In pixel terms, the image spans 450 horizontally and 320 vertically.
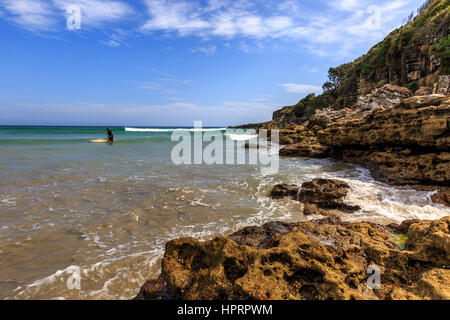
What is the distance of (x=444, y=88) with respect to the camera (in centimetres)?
1562

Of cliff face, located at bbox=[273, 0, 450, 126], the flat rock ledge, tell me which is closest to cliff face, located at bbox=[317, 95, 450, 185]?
the flat rock ledge

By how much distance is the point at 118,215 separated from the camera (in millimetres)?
5906

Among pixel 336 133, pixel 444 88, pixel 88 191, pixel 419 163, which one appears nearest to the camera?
pixel 88 191

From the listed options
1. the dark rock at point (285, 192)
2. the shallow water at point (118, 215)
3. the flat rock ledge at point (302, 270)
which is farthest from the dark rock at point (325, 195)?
the flat rock ledge at point (302, 270)

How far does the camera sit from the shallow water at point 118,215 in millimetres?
3535

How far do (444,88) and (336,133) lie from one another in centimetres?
922

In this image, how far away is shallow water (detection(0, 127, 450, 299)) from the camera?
11.6 feet

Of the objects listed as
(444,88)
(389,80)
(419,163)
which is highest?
(389,80)

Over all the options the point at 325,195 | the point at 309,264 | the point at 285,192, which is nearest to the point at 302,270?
the point at 309,264

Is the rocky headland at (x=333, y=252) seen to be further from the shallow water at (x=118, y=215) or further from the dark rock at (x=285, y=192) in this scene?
the shallow water at (x=118, y=215)

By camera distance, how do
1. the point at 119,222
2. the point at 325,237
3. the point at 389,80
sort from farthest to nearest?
1. the point at 389,80
2. the point at 119,222
3. the point at 325,237

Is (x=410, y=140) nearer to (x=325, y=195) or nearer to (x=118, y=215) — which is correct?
(x=325, y=195)
